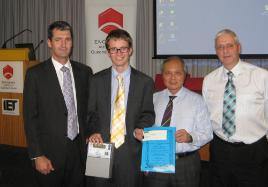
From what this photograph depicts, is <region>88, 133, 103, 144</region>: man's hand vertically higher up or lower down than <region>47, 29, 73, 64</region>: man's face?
lower down

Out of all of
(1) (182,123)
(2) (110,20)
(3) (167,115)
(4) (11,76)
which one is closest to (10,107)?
(4) (11,76)

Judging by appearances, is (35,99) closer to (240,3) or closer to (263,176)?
(263,176)

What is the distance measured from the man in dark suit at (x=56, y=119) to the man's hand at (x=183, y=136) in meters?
0.84

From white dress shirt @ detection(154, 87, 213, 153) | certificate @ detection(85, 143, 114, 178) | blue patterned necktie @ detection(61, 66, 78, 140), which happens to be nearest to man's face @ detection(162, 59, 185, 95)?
white dress shirt @ detection(154, 87, 213, 153)

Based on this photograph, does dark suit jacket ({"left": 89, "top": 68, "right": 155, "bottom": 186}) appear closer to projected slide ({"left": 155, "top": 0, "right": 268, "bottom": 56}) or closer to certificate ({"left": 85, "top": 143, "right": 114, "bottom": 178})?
certificate ({"left": 85, "top": 143, "right": 114, "bottom": 178})

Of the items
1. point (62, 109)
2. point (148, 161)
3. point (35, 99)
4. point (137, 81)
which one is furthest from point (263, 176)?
point (35, 99)

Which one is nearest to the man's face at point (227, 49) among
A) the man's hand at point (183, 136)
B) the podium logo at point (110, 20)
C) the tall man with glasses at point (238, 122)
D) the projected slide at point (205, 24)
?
the tall man with glasses at point (238, 122)

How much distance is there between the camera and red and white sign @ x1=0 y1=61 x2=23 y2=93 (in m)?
5.82

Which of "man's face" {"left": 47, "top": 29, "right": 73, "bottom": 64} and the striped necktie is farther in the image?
"man's face" {"left": 47, "top": 29, "right": 73, "bottom": 64}

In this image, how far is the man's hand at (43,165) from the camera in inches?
96.3

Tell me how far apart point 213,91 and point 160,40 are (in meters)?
3.48

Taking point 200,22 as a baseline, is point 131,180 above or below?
below

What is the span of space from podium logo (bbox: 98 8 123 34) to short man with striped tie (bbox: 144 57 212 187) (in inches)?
138

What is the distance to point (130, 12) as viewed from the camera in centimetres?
573
